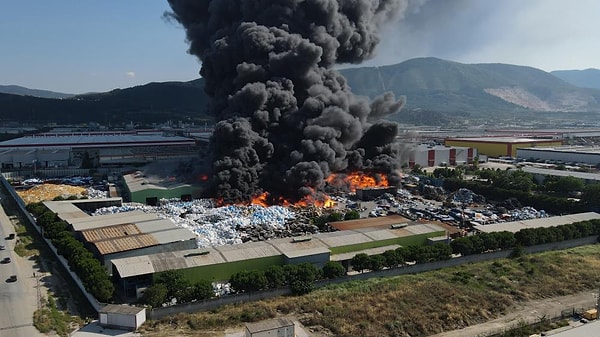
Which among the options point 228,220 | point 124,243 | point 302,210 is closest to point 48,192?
point 228,220

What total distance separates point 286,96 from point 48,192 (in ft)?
73.4

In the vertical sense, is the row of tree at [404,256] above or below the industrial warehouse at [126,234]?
below

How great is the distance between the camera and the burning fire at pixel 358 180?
4534 centimetres

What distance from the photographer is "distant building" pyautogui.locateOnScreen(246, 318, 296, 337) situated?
17.0 meters

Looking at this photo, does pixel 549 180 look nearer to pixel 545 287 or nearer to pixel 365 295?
pixel 545 287

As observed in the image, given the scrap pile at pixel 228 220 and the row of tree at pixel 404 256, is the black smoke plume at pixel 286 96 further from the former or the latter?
the row of tree at pixel 404 256

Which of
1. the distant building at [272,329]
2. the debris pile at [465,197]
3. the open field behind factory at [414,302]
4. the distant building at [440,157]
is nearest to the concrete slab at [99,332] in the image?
the open field behind factory at [414,302]

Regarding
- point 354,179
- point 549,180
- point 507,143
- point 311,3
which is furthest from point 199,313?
point 507,143

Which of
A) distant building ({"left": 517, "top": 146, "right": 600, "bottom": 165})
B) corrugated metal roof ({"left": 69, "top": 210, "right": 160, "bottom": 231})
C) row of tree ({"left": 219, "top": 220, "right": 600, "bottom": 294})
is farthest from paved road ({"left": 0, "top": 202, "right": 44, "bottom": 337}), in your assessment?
distant building ({"left": 517, "top": 146, "right": 600, "bottom": 165})

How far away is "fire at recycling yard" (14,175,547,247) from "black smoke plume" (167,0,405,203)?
260cm

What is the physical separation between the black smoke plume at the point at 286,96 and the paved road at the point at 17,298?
1522cm

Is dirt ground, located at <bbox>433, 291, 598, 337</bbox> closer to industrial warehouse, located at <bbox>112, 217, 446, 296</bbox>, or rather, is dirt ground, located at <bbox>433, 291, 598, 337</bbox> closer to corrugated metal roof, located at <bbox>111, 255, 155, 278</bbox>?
industrial warehouse, located at <bbox>112, 217, 446, 296</bbox>

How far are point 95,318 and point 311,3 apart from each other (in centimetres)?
3455

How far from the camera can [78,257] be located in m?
23.4
